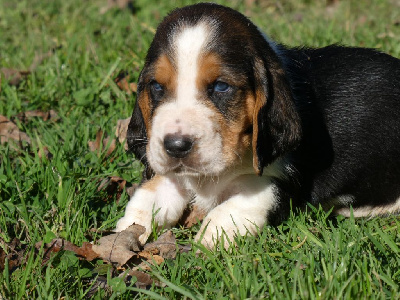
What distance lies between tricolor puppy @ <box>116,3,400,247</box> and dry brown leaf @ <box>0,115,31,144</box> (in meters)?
1.29

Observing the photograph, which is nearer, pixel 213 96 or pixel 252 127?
pixel 213 96

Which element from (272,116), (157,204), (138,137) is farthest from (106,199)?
(272,116)

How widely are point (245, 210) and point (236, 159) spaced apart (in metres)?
0.46

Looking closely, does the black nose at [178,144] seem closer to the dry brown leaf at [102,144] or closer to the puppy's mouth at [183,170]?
the puppy's mouth at [183,170]

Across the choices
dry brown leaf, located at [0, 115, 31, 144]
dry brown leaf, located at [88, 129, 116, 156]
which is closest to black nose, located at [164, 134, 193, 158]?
dry brown leaf, located at [88, 129, 116, 156]

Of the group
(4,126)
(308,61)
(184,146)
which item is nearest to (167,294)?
(184,146)

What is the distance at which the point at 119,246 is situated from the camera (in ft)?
13.4

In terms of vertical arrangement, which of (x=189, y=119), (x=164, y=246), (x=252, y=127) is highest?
(x=189, y=119)

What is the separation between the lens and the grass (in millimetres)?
3391

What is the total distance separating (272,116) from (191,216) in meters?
1.13

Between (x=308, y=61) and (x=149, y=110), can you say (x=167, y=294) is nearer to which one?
(x=149, y=110)

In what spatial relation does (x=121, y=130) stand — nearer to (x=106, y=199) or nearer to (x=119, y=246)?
(x=106, y=199)

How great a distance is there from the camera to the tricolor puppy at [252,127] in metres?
3.89

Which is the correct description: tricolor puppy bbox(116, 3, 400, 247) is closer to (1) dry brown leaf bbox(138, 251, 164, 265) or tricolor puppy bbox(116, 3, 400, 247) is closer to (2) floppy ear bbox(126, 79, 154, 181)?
(2) floppy ear bbox(126, 79, 154, 181)
